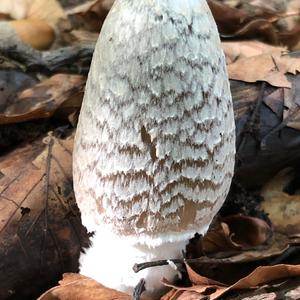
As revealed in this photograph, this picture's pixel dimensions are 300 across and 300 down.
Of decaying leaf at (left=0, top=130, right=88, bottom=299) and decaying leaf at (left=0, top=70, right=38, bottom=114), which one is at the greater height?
decaying leaf at (left=0, top=70, right=38, bottom=114)

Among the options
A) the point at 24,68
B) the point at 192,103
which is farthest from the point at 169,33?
the point at 24,68

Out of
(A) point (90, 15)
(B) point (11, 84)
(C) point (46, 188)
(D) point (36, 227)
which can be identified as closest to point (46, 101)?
(B) point (11, 84)

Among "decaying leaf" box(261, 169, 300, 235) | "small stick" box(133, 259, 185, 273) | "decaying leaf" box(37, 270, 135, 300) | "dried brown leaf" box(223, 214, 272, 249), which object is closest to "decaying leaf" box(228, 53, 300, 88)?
"decaying leaf" box(261, 169, 300, 235)

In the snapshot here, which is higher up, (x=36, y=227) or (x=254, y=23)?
(x=254, y=23)

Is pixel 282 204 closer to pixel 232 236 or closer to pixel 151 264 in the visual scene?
pixel 232 236

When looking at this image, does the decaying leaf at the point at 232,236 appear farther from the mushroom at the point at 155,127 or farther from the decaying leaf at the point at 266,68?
the decaying leaf at the point at 266,68

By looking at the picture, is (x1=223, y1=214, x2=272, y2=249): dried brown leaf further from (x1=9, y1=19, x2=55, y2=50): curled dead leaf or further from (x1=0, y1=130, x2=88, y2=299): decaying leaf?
(x1=9, y1=19, x2=55, y2=50): curled dead leaf
